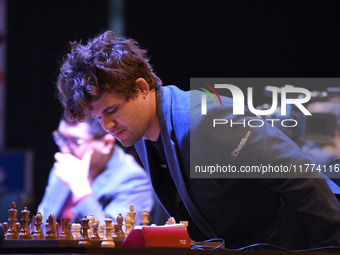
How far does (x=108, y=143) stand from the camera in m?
3.86

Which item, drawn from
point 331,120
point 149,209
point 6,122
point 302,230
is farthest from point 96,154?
point 302,230

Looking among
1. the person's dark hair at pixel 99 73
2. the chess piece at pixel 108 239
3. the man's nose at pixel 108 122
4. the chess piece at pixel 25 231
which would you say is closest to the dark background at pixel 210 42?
the person's dark hair at pixel 99 73

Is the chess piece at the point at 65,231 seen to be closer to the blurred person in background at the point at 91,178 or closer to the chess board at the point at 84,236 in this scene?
the chess board at the point at 84,236

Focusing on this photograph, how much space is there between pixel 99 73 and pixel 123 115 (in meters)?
0.15

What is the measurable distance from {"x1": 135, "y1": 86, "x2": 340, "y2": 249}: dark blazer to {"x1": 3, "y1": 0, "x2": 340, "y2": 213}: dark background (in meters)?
2.54

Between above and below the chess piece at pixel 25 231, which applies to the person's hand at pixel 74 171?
below

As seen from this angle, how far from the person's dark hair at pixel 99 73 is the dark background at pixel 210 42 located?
7.91 feet

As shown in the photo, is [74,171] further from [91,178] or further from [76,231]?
[76,231]

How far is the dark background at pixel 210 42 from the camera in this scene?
14.9ft

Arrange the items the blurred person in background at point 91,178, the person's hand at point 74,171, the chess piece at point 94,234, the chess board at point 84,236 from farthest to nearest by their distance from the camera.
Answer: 1. the person's hand at point 74,171
2. the blurred person in background at point 91,178
3. the chess piece at point 94,234
4. the chess board at point 84,236

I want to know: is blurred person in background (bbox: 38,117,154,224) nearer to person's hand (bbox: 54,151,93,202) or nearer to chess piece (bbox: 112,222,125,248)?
person's hand (bbox: 54,151,93,202)

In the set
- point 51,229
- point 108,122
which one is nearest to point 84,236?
point 51,229

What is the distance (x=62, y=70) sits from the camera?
1.96m

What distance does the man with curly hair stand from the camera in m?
1.78
